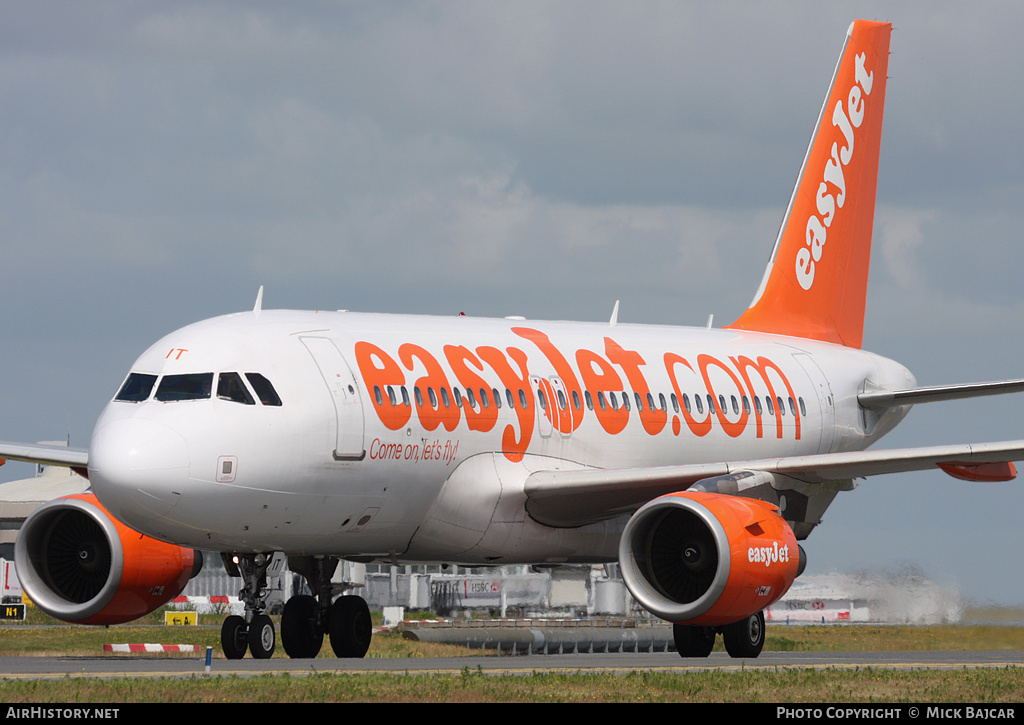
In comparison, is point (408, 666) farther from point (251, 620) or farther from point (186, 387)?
point (186, 387)

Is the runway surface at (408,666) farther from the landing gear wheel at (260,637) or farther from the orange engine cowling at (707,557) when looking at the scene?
the orange engine cowling at (707,557)

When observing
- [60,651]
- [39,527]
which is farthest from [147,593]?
[60,651]

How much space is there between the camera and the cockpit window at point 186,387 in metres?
20.1

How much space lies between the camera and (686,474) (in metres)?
22.7

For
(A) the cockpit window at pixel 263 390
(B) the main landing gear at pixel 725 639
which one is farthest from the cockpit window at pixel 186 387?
(B) the main landing gear at pixel 725 639

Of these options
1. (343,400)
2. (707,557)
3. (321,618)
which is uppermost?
(343,400)

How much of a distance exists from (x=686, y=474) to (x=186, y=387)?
7.09m

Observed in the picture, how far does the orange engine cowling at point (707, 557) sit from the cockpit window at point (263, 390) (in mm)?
5035

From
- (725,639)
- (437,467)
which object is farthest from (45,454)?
(725,639)

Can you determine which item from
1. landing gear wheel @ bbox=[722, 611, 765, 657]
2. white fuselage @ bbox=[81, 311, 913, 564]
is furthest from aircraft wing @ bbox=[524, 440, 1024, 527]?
landing gear wheel @ bbox=[722, 611, 765, 657]

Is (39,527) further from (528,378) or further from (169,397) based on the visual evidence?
(528,378)

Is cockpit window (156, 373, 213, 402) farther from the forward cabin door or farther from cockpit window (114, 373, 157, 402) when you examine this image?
the forward cabin door

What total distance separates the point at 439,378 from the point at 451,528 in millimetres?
2142

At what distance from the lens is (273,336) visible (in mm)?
21422
